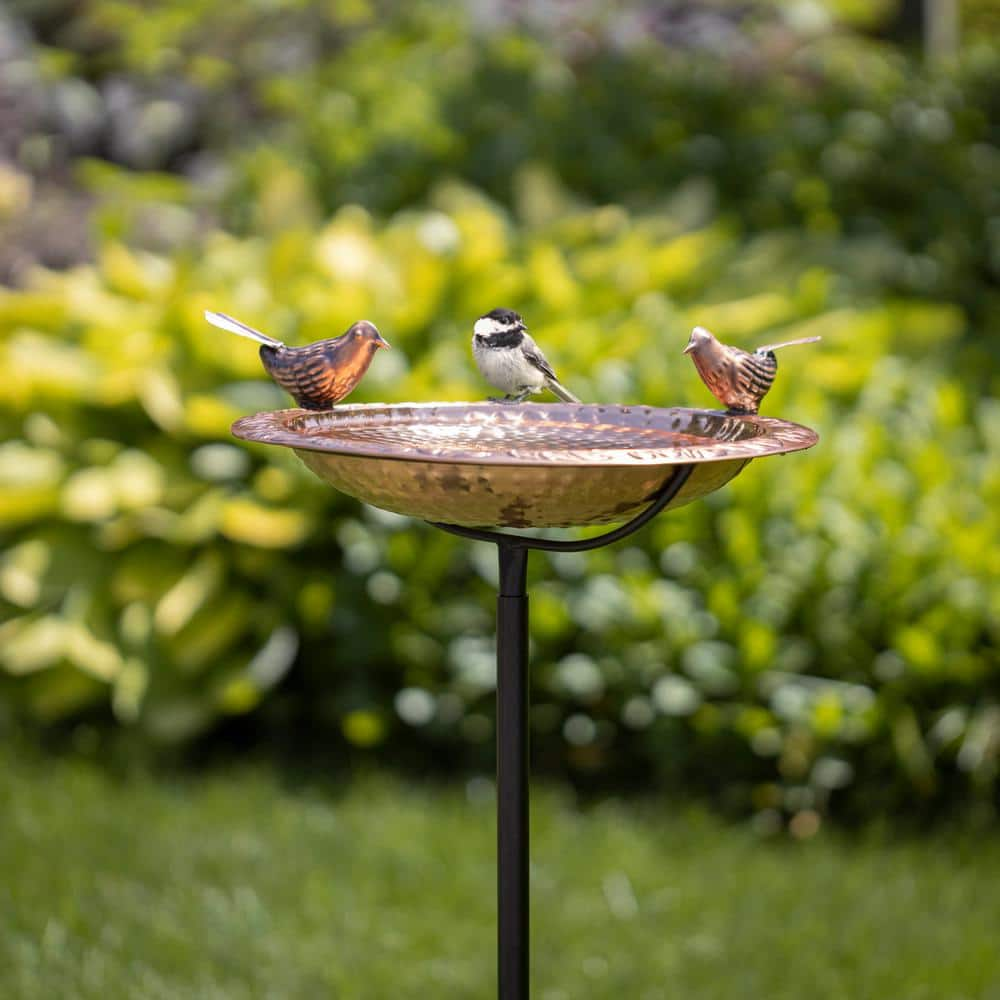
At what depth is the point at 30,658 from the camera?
3.30 meters

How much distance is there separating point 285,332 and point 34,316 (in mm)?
867

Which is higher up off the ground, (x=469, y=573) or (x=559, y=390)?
(x=559, y=390)

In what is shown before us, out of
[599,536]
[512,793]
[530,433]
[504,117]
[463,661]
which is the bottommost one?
[463,661]

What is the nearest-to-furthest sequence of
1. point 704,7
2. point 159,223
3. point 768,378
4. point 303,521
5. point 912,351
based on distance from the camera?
point 768,378
point 303,521
point 912,351
point 159,223
point 704,7

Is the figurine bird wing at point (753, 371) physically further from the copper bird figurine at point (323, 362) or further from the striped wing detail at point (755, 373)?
the copper bird figurine at point (323, 362)

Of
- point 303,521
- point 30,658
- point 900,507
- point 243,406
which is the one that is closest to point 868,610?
point 900,507

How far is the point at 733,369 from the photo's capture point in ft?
5.23

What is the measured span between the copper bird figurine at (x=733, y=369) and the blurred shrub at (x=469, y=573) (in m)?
1.55

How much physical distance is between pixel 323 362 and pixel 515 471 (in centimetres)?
38

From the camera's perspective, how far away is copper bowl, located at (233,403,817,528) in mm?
1343

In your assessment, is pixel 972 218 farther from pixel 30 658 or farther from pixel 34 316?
pixel 30 658

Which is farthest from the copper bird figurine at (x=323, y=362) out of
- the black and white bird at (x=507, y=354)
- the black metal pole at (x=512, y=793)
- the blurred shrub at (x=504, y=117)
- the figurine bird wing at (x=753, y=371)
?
the blurred shrub at (x=504, y=117)

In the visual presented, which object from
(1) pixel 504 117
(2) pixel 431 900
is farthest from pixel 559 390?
(1) pixel 504 117

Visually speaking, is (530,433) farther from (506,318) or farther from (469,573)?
(469,573)
